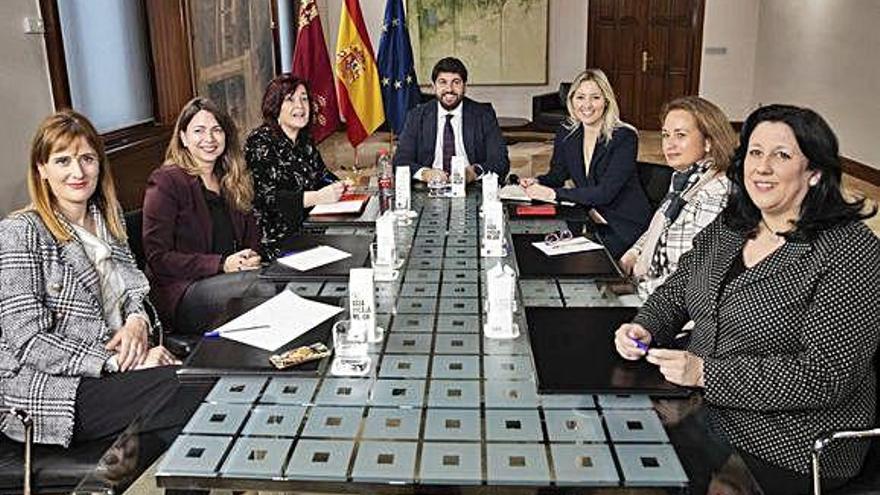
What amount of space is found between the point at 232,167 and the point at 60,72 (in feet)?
4.27

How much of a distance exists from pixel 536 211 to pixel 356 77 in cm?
388

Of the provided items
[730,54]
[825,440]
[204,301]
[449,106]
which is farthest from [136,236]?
[730,54]

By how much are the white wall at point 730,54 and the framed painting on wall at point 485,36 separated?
202 centimetres

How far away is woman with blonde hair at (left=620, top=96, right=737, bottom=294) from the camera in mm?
2393

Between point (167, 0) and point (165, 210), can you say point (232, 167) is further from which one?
point (167, 0)

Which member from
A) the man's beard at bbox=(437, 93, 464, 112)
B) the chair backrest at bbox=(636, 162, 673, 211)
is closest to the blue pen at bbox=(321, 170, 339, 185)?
the man's beard at bbox=(437, 93, 464, 112)

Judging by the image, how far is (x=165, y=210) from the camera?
2.66 metres

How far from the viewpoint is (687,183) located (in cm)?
261

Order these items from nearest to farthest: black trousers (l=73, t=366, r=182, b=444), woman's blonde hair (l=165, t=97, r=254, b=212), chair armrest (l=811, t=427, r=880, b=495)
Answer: chair armrest (l=811, t=427, r=880, b=495), black trousers (l=73, t=366, r=182, b=444), woman's blonde hair (l=165, t=97, r=254, b=212)

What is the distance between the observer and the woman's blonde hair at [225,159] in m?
2.80

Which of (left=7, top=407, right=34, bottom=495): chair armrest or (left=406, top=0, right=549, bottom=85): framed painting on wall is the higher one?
(left=406, top=0, right=549, bottom=85): framed painting on wall

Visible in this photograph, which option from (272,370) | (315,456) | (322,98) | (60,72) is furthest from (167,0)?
(315,456)

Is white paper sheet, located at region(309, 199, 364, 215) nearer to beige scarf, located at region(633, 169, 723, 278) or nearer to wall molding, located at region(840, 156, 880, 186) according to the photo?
beige scarf, located at region(633, 169, 723, 278)

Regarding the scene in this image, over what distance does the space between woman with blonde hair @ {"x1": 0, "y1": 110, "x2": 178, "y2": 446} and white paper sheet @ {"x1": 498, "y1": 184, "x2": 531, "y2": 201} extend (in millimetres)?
1564
